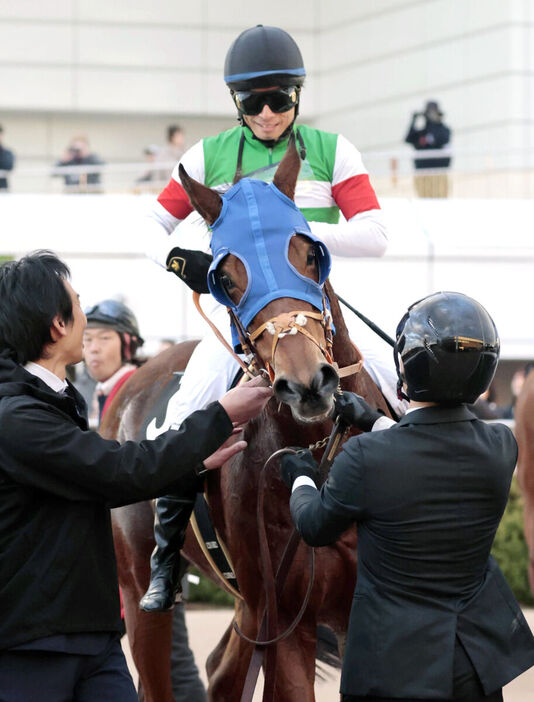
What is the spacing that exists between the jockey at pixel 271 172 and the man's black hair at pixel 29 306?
969 millimetres

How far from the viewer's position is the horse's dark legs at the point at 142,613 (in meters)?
5.16

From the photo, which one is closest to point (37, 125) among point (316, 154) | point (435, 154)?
point (435, 154)

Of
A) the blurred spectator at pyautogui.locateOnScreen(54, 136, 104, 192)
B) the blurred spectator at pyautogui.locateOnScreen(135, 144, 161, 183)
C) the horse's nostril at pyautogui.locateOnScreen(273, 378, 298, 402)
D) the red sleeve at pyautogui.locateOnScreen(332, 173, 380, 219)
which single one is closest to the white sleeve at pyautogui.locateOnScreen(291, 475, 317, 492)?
the horse's nostril at pyautogui.locateOnScreen(273, 378, 298, 402)

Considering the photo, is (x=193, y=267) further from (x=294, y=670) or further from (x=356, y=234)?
(x=294, y=670)

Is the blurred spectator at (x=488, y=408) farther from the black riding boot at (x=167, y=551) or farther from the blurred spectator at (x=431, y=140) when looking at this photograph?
the black riding boot at (x=167, y=551)

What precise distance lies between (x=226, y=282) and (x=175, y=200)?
3.14 feet

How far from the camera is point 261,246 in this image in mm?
3391

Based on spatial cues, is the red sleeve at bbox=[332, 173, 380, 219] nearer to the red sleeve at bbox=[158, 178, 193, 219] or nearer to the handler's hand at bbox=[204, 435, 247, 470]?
the red sleeve at bbox=[158, 178, 193, 219]

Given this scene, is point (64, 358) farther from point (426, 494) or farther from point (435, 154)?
point (435, 154)

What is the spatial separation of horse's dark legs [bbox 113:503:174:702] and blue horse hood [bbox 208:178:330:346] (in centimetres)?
210

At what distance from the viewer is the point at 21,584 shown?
2.84 metres

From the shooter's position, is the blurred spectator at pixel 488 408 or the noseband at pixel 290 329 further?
the blurred spectator at pixel 488 408

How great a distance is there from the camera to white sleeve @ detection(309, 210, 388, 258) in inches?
156

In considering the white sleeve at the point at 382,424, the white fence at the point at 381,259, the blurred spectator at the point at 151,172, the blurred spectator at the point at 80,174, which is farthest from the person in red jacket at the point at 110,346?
the blurred spectator at the point at 151,172
